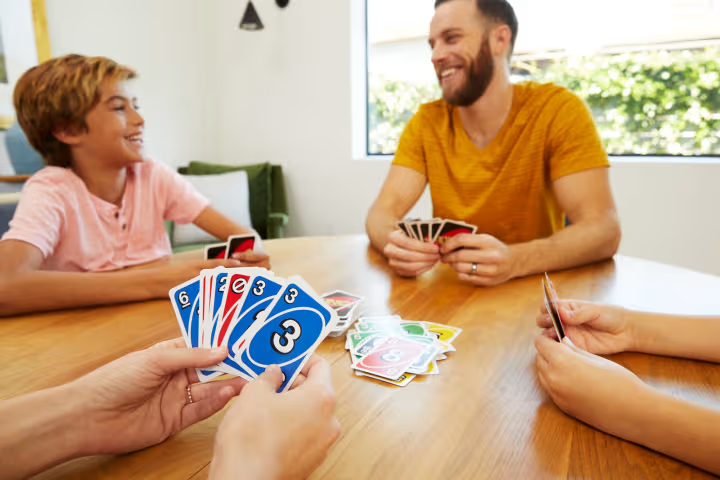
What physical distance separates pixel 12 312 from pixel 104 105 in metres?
0.81

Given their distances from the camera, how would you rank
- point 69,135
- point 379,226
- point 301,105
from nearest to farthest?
point 69,135 < point 379,226 < point 301,105

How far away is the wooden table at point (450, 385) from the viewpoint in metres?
0.58

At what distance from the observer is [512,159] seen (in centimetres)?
176

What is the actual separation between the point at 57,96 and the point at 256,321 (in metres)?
1.33

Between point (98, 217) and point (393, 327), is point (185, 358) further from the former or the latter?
point (98, 217)

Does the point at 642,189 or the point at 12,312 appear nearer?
the point at 12,312

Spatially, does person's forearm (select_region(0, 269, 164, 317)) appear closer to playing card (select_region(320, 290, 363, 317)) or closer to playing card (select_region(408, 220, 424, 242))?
playing card (select_region(320, 290, 363, 317))

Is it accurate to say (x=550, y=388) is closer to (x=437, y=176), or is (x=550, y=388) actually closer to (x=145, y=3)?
(x=437, y=176)

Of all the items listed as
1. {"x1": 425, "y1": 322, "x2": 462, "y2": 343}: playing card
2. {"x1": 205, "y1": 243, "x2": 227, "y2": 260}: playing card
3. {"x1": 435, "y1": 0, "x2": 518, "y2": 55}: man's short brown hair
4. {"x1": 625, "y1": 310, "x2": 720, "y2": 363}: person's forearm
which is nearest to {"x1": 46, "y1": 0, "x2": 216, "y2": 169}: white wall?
{"x1": 205, "y1": 243, "x2": 227, "y2": 260}: playing card

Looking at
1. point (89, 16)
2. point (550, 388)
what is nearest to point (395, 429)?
point (550, 388)

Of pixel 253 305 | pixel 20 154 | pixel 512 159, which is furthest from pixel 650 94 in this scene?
pixel 20 154

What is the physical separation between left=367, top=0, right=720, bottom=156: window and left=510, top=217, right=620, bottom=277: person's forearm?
6.72ft

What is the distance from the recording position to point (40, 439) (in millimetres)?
576

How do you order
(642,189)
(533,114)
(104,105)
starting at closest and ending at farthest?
1. (104,105)
2. (533,114)
3. (642,189)
